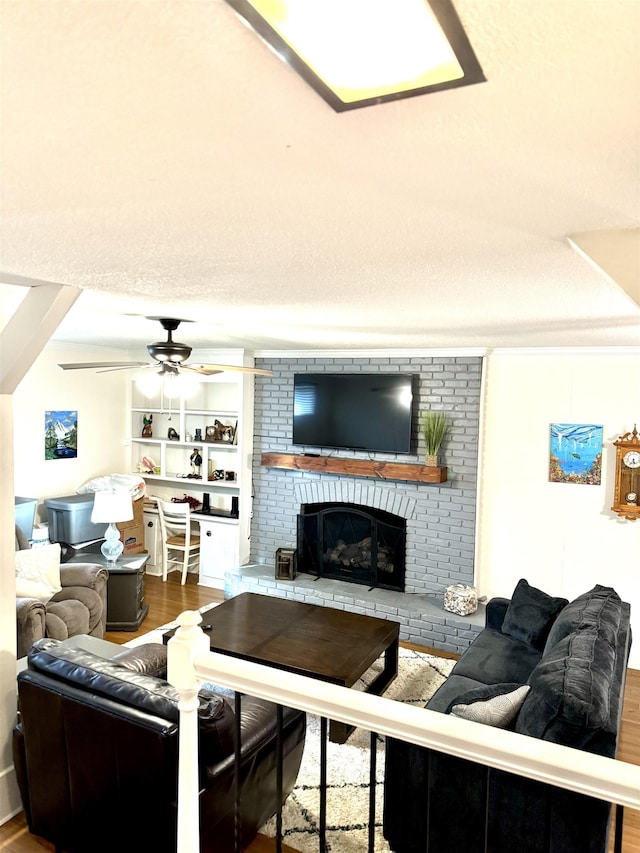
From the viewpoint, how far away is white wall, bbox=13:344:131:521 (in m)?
5.71

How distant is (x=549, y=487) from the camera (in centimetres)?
492

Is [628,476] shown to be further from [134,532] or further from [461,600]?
[134,532]

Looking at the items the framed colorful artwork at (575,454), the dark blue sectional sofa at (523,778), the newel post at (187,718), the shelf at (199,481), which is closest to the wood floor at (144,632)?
the dark blue sectional sofa at (523,778)

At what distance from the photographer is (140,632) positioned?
493 centimetres

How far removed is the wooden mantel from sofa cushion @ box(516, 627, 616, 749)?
2.54 m

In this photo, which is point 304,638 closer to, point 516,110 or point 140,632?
point 140,632

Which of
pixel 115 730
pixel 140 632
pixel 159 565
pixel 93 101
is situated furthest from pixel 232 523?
pixel 93 101

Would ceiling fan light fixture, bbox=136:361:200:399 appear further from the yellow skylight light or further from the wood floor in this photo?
the yellow skylight light

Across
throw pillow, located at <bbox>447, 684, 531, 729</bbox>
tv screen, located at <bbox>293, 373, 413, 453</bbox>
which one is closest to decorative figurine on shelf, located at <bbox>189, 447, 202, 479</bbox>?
tv screen, located at <bbox>293, 373, 413, 453</bbox>

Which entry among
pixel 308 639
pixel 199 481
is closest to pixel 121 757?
pixel 308 639

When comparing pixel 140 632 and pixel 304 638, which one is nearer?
pixel 304 638

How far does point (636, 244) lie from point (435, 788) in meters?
2.23

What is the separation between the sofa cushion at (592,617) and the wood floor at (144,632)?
86 centimetres

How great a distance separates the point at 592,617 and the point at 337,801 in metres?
1.63
